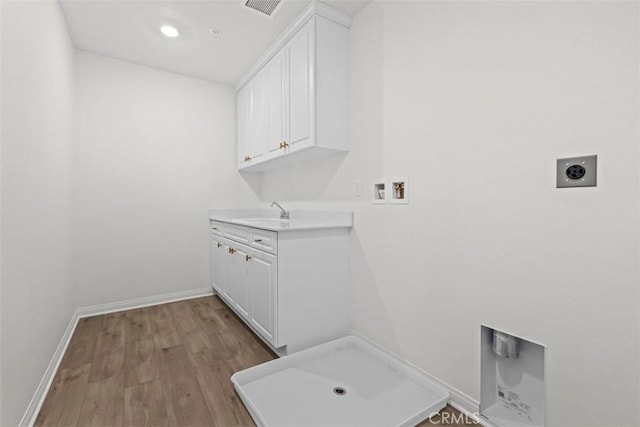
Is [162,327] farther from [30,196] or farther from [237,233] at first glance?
[30,196]

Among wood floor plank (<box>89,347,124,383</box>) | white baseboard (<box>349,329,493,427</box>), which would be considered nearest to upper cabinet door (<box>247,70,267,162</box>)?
wood floor plank (<box>89,347,124,383</box>)

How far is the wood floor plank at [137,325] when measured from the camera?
2.33 m

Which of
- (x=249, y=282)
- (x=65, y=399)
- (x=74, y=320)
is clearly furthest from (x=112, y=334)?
(x=249, y=282)

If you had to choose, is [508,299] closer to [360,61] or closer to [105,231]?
[360,61]

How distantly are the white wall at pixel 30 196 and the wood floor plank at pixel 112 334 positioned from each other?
0.94 ft

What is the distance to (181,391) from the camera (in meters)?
1.63

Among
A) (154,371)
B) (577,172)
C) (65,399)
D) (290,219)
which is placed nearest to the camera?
Answer: (577,172)

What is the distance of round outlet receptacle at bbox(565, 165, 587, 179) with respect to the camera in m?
A: 1.10

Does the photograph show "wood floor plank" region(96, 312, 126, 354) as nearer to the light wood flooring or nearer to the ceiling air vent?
the light wood flooring

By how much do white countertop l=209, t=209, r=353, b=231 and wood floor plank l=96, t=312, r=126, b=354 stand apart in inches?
47.8

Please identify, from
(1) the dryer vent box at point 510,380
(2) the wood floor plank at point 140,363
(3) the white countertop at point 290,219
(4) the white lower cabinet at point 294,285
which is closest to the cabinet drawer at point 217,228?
(3) the white countertop at point 290,219

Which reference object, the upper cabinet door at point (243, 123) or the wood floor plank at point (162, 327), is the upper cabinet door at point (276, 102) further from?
the wood floor plank at point (162, 327)

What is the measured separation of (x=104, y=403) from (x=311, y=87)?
7.35 ft

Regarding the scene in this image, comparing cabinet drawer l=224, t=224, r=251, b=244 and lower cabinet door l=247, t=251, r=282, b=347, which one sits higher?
cabinet drawer l=224, t=224, r=251, b=244
